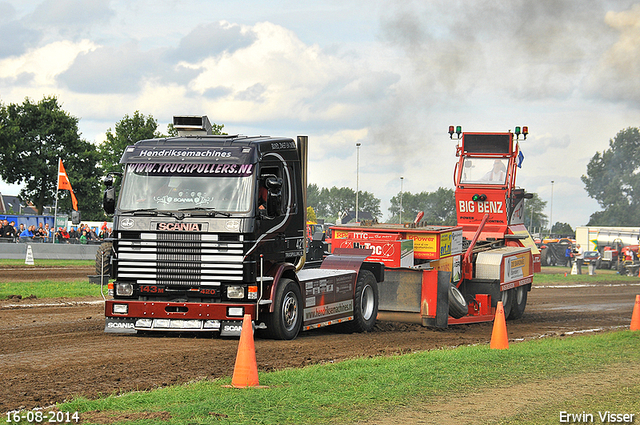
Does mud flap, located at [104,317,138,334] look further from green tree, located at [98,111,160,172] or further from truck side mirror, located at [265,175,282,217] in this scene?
green tree, located at [98,111,160,172]

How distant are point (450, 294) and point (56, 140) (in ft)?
179

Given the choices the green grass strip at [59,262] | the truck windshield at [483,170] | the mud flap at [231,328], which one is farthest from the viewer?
the green grass strip at [59,262]

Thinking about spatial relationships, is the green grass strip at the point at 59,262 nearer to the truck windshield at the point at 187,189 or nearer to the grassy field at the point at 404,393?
the truck windshield at the point at 187,189

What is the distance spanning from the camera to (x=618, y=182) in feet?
382

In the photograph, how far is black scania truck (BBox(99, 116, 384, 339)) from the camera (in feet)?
37.2

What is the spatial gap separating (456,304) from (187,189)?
6443 mm

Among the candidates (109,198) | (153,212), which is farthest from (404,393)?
(109,198)

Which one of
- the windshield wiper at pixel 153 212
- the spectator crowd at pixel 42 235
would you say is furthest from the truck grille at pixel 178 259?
the spectator crowd at pixel 42 235

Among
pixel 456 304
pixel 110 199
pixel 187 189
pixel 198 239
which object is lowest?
pixel 456 304

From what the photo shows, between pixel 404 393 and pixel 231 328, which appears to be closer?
pixel 404 393

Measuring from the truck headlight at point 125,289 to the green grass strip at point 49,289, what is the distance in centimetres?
750

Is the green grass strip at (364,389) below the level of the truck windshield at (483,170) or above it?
below

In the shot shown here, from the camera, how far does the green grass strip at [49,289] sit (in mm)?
19266

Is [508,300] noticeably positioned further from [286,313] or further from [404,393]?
[404,393]
